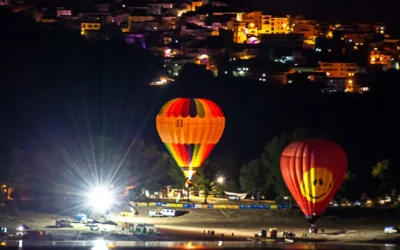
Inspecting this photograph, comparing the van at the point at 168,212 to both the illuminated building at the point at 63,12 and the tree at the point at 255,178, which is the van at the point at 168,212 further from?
the illuminated building at the point at 63,12

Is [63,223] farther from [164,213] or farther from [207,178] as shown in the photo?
[207,178]

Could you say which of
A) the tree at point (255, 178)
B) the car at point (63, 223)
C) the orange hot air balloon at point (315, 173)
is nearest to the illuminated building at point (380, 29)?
the tree at point (255, 178)

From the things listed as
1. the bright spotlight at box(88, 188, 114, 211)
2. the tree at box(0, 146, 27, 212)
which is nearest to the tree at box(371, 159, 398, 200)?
the bright spotlight at box(88, 188, 114, 211)

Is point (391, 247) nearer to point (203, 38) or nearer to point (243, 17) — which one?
point (203, 38)

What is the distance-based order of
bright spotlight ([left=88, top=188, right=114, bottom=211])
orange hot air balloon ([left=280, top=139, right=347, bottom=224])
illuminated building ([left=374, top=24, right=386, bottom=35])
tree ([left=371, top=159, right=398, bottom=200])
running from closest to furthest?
1. orange hot air balloon ([left=280, top=139, right=347, bottom=224])
2. bright spotlight ([left=88, top=188, right=114, bottom=211])
3. tree ([left=371, top=159, right=398, bottom=200])
4. illuminated building ([left=374, top=24, right=386, bottom=35])

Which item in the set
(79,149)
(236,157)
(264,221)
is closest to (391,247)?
(264,221)

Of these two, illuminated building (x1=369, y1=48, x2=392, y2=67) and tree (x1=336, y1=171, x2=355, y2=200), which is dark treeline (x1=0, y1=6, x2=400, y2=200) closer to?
tree (x1=336, y1=171, x2=355, y2=200)
